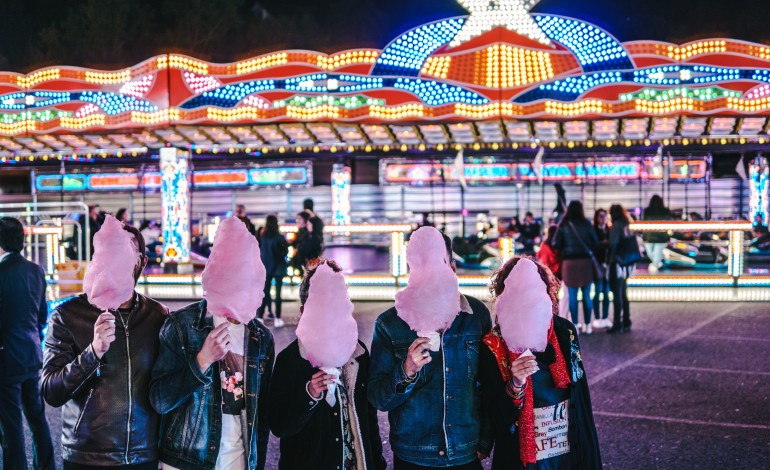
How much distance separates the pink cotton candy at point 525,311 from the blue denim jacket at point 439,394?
0.24m

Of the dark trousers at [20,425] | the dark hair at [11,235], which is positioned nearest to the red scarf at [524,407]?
the dark trousers at [20,425]

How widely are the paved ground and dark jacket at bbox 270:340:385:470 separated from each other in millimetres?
2584

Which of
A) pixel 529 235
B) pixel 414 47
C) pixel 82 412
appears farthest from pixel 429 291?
pixel 529 235

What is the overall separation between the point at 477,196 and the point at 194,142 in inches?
456

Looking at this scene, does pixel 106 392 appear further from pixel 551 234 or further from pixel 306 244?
pixel 551 234

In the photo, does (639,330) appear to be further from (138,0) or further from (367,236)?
(138,0)

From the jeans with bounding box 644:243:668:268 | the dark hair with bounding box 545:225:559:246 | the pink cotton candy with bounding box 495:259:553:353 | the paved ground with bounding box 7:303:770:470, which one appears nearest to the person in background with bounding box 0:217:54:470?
the paved ground with bounding box 7:303:770:470

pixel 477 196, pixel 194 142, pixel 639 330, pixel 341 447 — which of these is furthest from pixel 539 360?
pixel 477 196

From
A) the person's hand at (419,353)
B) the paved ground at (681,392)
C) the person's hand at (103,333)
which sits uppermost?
the person's hand at (103,333)

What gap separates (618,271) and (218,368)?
882 centimetres

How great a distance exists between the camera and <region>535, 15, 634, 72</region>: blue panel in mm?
14188

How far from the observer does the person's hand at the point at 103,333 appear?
10.2 ft

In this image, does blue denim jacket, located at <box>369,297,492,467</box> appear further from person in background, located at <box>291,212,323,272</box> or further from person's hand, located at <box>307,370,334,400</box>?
person in background, located at <box>291,212,323,272</box>

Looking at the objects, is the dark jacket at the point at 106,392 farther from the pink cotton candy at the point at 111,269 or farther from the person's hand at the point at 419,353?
the person's hand at the point at 419,353
